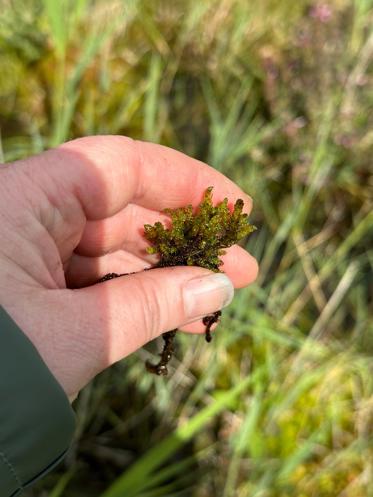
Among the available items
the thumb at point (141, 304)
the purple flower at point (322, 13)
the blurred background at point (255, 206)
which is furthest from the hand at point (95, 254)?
the purple flower at point (322, 13)

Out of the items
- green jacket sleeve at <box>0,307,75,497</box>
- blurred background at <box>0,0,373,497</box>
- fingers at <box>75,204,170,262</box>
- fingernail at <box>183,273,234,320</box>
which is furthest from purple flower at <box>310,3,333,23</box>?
green jacket sleeve at <box>0,307,75,497</box>

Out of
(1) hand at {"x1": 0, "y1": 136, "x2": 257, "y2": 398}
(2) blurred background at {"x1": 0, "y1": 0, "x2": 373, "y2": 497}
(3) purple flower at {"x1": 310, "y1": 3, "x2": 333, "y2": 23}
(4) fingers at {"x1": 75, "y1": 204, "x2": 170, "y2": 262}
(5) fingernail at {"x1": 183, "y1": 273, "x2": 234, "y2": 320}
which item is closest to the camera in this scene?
(1) hand at {"x1": 0, "y1": 136, "x2": 257, "y2": 398}

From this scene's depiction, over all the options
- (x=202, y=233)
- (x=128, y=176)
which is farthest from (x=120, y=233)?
(x=202, y=233)

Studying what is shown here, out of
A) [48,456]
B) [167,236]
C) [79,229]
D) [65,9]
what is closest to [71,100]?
→ [65,9]

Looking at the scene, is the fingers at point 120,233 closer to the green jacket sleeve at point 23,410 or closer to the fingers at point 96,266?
the fingers at point 96,266

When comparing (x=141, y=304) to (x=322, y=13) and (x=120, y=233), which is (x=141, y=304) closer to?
(x=120, y=233)

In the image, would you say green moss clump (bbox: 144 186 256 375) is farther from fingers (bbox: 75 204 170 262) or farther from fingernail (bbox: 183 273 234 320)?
fingers (bbox: 75 204 170 262)
